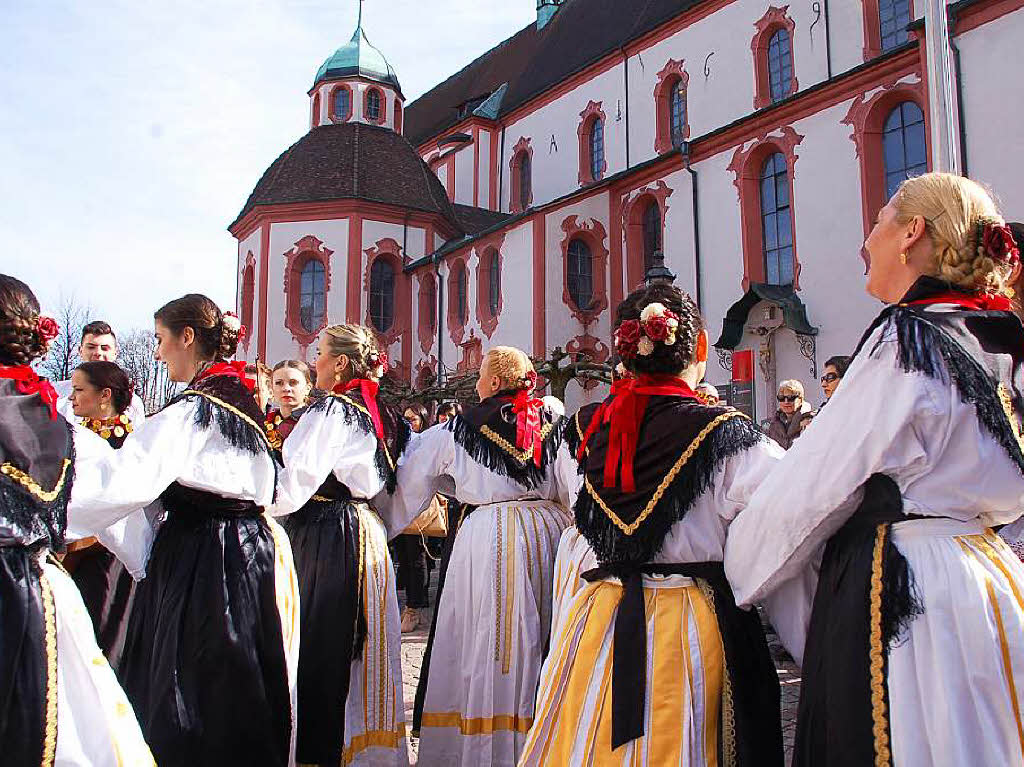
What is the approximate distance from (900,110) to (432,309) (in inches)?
585

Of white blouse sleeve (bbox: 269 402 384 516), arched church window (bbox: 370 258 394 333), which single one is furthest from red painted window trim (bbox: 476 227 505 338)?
white blouse sleeve (bbox: 269 402 384 516)

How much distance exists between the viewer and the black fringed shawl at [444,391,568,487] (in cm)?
450

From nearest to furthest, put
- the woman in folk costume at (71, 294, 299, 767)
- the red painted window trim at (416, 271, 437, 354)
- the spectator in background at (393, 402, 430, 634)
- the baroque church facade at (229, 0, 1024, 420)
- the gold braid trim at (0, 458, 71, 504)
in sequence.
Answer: the gold braid trim at (0, 458, 71, 504) → the woman in folk costume at (71, 294, 299, 767) → the spectator in background at (393, 402, 430, 634) → the baroque church facade at (229, 0, 1024, 420) → the red painted window trim at (416, 271, 437, 354)

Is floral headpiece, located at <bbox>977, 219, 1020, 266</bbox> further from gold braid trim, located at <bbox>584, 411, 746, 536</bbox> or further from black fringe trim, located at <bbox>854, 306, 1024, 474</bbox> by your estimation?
gold braid trim, located at <bbox>584, 411, 746, 536</bbox>

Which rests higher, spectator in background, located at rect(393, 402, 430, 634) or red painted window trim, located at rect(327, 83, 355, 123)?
red painted window trim, located at rect(327, 83, 355, 123)

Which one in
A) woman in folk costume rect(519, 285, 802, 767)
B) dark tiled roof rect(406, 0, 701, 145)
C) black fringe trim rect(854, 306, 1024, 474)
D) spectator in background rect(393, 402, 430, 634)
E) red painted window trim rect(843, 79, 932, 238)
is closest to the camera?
black fringe trim rect(854, 306, 1024, 474)

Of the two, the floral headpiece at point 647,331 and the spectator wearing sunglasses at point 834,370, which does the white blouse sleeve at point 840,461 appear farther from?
the spectator wearing sunglasses at point 834,370

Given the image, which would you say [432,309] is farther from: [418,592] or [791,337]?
[418,592]

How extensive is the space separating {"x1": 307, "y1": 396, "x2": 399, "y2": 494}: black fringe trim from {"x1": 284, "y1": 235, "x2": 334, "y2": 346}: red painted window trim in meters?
23.1

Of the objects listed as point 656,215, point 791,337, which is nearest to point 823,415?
point 791,337

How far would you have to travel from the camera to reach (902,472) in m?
2.30

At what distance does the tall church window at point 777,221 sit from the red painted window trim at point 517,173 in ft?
39.0

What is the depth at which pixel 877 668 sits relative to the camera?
2.20 meters

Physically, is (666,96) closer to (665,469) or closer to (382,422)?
(382,422)
